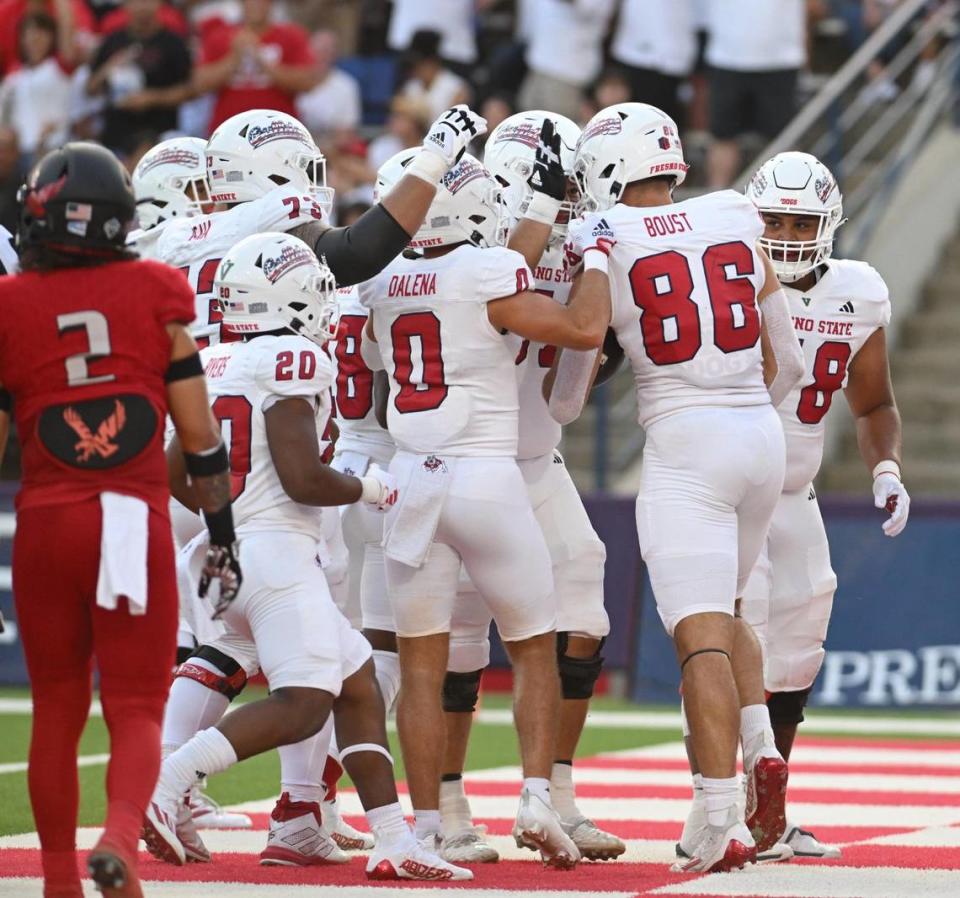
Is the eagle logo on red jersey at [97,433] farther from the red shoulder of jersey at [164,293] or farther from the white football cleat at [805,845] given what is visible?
the white football cleat at [805,845]

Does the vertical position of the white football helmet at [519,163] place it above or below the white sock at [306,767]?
above

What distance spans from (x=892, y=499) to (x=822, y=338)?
1.96 feet

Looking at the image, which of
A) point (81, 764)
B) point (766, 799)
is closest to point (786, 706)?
point (766, 799)

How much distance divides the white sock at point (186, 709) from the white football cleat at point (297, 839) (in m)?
0.41

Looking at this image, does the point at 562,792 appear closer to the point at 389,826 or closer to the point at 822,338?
the point at 389,826

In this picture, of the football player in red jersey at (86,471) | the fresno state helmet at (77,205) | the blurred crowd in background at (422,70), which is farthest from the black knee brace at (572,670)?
the blurred crowd in background at (422,70)

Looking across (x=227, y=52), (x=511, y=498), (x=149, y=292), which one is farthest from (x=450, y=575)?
(x=227, y=52)

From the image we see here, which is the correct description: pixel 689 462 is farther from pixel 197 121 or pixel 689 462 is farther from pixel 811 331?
pixel 197 121

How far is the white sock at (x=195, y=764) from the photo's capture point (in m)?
5.92

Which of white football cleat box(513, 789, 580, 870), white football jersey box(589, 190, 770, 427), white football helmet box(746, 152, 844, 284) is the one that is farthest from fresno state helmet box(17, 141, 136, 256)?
white football helmet box(746, 152, 844, 284)

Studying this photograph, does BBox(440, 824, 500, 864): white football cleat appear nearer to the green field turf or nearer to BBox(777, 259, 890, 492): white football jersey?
the green field turf

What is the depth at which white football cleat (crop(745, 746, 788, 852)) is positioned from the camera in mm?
6324

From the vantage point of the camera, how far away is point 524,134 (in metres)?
7.17

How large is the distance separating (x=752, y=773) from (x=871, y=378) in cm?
162
